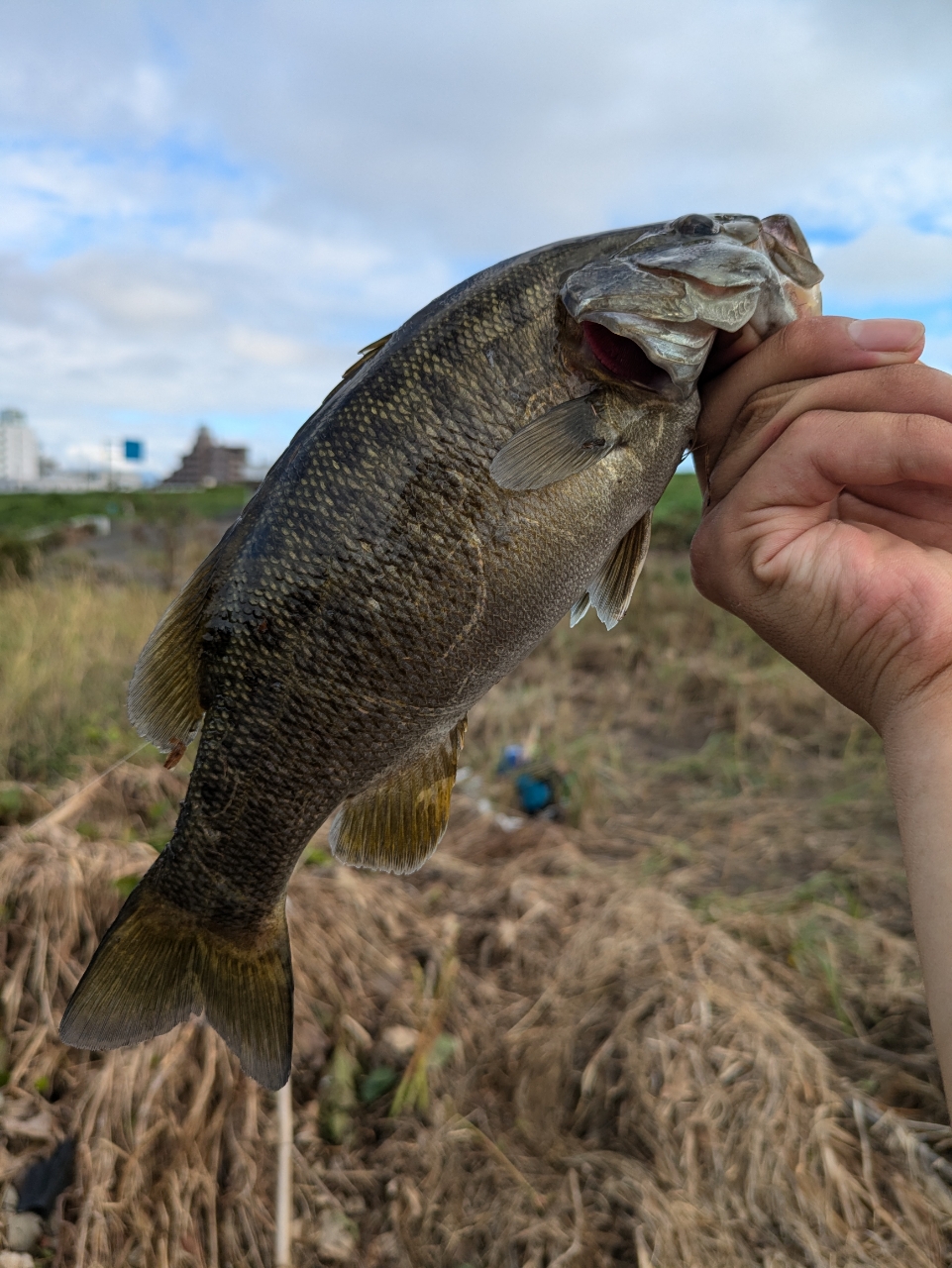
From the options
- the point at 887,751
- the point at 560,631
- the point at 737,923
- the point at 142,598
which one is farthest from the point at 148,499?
the point at 887,751

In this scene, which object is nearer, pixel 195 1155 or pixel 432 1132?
pixel 195 1155

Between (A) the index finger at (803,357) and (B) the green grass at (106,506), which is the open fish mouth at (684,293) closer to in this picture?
(A) the index finger at (803,357)

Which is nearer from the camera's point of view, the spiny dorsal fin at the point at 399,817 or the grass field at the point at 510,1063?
the spiny dorsal fin at the point at 399,817

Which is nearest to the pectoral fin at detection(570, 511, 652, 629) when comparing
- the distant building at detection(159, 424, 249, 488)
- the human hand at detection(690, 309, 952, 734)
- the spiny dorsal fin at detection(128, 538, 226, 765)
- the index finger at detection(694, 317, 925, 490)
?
the human hand at detection(690, 309, 952, 734)

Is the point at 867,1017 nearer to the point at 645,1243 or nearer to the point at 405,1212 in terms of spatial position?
the point at 645,1243

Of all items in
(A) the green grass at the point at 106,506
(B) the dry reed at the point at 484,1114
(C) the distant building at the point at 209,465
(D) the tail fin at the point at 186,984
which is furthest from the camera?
(C) the distant building at the point at 209,465

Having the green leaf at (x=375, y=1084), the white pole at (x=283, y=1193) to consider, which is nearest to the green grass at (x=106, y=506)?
the green leaf at (x=375, y=1084)
